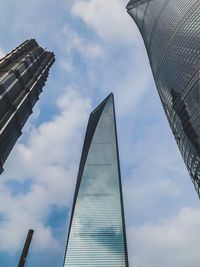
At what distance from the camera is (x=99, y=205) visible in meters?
93.2

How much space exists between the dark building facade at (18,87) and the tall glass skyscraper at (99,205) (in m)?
25.1

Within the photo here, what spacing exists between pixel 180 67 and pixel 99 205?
44.2 metres

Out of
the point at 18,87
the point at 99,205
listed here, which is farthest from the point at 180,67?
the point at 99,205

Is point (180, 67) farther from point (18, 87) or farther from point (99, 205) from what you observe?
point (99, 205)

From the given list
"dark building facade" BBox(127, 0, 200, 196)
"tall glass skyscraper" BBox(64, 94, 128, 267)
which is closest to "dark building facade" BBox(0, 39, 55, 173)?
"tall glass skyscraper" BBox(64, 94, 128, 267)

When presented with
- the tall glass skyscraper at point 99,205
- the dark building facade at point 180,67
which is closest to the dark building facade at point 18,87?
the tall glass skyscraper at point 99,205

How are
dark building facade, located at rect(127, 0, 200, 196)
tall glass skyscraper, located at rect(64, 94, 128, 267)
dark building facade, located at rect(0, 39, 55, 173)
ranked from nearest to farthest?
1. dark building facade, located at rect(127, 0, 200, 196)
2. dark building facade, located at rect(0, 39, 55, 173)
3. tall glass skyscraper, located at rect(64, 94, 128, 267)

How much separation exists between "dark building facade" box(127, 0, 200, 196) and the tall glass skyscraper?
25482 mm

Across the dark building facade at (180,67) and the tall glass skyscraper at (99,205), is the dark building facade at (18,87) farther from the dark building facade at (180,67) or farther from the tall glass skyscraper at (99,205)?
the dark building facade at (180,67)

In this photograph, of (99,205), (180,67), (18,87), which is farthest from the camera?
(99,205)

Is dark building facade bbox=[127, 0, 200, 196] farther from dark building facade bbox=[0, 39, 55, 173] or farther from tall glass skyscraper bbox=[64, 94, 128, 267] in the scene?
dark building facade bbox=[0, 39, 55, 173]

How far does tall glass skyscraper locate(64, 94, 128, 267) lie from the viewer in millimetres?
82688

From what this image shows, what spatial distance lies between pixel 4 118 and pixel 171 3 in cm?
5549

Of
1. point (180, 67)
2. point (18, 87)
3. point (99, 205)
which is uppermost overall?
point (180, 67)
